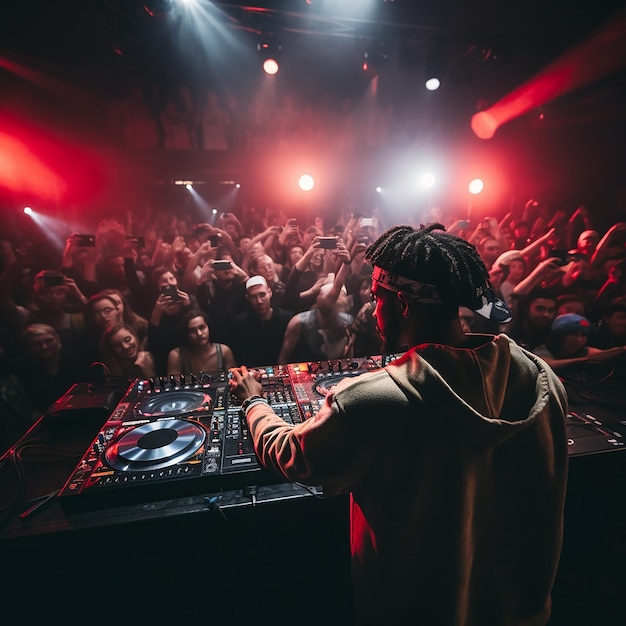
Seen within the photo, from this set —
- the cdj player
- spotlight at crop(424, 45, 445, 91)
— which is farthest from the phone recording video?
spotlight at crop(424, 45, 445, 91)

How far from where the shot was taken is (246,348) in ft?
12.0

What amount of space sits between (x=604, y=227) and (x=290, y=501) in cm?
456

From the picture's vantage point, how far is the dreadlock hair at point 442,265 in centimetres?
102

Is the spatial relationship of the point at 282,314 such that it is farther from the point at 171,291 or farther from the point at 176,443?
the point at 176,443

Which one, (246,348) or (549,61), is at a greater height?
(549,61)

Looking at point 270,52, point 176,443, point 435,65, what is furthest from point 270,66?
point 176,443

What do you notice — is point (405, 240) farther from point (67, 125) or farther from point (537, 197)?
point (537, 197)

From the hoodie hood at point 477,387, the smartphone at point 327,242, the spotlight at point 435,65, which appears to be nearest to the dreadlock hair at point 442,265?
the hoodie hood at point 477,387

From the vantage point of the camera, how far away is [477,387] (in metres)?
0.93

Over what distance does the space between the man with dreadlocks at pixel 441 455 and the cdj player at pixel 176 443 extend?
53 cm

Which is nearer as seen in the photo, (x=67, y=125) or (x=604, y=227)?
(x=67, y=125)

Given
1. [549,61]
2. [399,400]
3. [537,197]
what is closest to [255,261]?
[399,400]

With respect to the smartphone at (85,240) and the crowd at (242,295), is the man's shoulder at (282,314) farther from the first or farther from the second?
the smartphone at (85,240)

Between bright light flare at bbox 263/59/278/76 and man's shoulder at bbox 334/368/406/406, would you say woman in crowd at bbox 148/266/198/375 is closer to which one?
bright light flare at bbox 263/59/278/76
